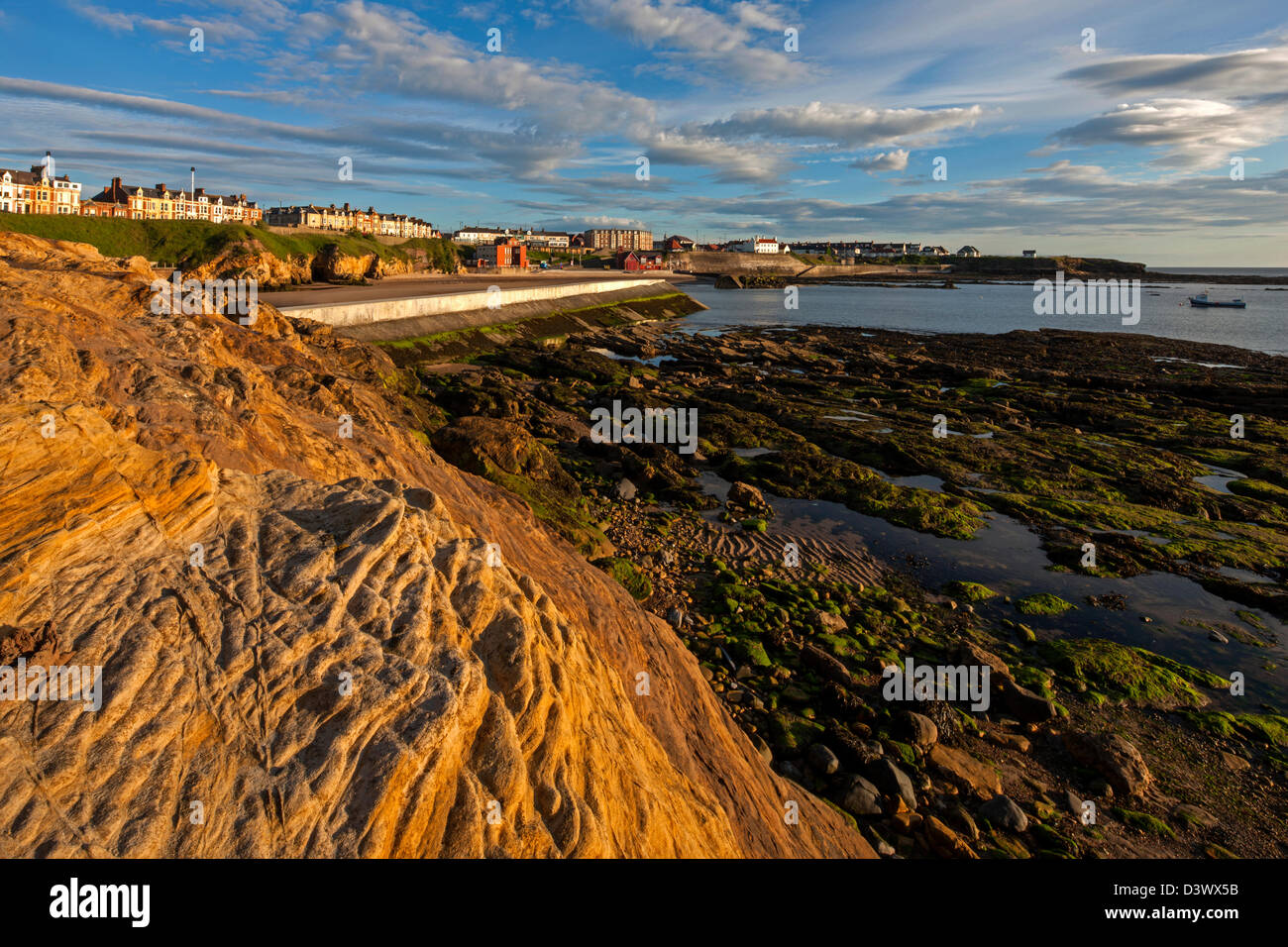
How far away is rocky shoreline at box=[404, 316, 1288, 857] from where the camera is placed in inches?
399

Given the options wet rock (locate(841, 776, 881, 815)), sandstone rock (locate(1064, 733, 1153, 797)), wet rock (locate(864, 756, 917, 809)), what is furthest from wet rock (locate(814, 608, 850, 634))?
wet rock (locate(841, 776, 881, 815))

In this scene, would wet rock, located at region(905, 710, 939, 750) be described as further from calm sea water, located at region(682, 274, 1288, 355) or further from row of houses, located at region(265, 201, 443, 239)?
row of houses, located at region(265, 201, 443, 239)

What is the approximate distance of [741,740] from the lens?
8648 mm

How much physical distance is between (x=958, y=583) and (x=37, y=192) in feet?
383

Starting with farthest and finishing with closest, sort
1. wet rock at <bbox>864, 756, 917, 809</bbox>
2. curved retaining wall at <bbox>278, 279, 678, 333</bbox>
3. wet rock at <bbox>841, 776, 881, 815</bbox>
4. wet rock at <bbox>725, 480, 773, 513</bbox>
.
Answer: curved retaining wall at <bbox>278, 279, 678, 333</bbox> < wet rock at <bbox>725, 480, 773, 513</bbox> < wet rock at <bbox>864, 756, 917, 809</bbox> < wet rock at <bbox>841, 776, 881, 815</bbox>

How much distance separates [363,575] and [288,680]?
1.24 m

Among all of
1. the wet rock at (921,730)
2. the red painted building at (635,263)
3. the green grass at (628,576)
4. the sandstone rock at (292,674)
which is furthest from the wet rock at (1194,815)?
the red painted building at (635,263)

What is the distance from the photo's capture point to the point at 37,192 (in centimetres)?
8625

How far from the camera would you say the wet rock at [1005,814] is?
30.8 ft

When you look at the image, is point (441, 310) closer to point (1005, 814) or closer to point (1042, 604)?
point (1042, 604)

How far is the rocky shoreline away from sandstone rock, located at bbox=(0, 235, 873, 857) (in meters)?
3.36

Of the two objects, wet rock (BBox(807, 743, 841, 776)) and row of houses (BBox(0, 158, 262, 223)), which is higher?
row of houses (BBox(0, 158, 262, 223))
